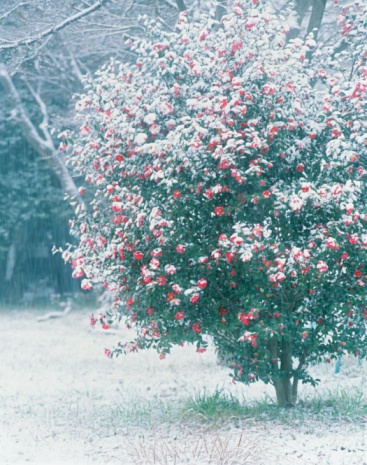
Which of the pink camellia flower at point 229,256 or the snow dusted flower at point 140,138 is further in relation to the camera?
the snow dusted flower at point 140,138

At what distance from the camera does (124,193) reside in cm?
554

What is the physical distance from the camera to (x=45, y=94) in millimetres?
14844

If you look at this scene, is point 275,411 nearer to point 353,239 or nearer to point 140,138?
point 353,239

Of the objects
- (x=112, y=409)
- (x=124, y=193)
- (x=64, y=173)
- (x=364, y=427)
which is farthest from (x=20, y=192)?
(x=364, y=427)

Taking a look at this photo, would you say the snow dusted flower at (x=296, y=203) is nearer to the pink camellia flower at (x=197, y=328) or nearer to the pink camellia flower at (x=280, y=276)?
the pink camellia flower at (x=280, y=276)

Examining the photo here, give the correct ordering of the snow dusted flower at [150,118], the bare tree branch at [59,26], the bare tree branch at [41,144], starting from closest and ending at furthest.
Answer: the snow dusted flower at [150,118] → the bare tree branch at [59,26] → the bare tree branch at [41,144]

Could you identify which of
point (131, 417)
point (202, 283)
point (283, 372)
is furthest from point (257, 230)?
point (131, 417)

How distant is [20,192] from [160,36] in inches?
419

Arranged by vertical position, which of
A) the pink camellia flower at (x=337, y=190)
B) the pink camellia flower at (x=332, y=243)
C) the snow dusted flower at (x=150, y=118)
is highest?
the snow dusted flower at (x=150, y=118)

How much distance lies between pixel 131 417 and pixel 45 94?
33.7ft

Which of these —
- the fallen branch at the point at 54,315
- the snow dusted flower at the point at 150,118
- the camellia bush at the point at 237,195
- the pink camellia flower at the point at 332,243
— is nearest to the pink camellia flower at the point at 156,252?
the camellia bush at the point at 237,195

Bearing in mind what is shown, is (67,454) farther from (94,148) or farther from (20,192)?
(20,192)

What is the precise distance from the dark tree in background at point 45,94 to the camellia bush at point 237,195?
3.04m

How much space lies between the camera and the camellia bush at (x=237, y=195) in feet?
16.7
